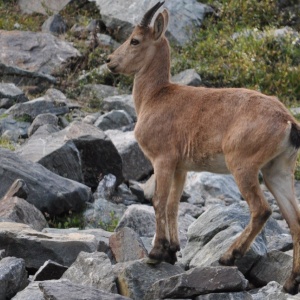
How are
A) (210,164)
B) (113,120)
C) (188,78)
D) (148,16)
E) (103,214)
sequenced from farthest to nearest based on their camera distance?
1. (188,78)
2. (113,120)
3. (103,214)
4. (148,16)
5. (210,164)

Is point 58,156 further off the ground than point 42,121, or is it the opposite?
point 58,156

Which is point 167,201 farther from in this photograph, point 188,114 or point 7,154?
point 7,154

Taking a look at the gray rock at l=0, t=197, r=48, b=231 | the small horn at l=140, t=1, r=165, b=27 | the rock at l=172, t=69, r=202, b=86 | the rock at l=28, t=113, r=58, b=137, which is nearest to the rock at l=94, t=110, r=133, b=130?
the rock at l=28, t=113, r=58, b=137

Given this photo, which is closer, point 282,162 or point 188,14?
point 282,162

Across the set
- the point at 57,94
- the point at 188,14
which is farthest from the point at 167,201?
the point at 188,14

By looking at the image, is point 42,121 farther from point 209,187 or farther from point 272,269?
point 272,269

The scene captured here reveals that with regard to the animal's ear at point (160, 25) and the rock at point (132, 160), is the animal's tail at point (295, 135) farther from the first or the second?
the rock at point (132, 160)

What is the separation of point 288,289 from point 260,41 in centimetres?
1533

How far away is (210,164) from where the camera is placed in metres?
10.2

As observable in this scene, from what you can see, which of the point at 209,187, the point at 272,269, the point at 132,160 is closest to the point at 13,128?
the point at 132,160

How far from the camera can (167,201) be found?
1043cm

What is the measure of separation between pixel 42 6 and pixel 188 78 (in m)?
6.54

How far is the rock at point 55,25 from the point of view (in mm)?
25578

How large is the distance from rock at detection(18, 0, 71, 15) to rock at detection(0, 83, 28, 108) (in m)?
5.85
